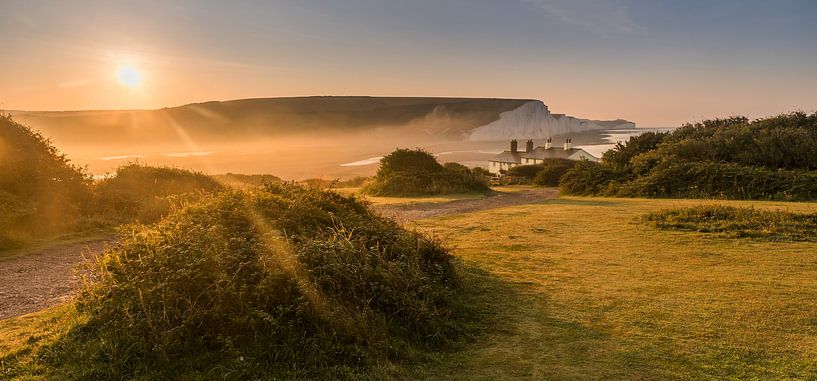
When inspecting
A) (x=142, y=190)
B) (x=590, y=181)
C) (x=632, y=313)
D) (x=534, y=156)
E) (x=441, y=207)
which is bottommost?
(x=632, y=313)

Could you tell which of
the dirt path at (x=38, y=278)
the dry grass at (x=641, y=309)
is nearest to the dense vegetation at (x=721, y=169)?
the dry grass at (x=641, y=309)

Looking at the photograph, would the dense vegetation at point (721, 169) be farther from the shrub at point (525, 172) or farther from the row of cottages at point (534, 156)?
the row of cottages at point (534, 156)

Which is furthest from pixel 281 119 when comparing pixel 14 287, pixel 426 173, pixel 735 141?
pixel 14 287

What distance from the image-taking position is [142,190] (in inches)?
767

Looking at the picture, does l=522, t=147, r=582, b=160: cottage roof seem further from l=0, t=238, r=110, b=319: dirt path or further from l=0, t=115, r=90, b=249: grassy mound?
l=0, t=238, r=110, b=319: dirt path

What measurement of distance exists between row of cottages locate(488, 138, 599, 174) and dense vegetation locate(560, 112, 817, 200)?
20.2m

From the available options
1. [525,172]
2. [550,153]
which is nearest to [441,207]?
[525,172]

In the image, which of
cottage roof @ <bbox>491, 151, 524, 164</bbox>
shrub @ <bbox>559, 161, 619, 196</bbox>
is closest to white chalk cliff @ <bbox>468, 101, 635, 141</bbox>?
cottage roof @ <bbox>491, 151, 524, 164</bbox>

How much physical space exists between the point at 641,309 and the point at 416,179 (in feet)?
76.5

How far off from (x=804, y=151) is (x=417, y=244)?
28689mm

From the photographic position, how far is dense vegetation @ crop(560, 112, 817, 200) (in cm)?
2133

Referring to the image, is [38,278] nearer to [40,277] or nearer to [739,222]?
[40,277]

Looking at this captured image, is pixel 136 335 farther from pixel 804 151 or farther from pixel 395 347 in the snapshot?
pixel 804 151

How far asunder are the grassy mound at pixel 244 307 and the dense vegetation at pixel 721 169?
20.6 meters
